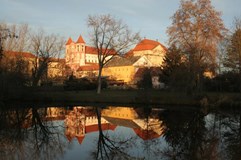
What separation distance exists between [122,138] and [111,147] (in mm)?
2301

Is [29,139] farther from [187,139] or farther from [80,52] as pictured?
[80,52]

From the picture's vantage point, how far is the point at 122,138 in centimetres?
1617

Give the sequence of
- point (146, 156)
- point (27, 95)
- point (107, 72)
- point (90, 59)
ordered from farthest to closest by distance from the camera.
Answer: point (90, 59) < point (107, 72) < point (27, 95) < point (146, 156)

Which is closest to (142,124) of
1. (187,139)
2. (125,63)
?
(187,139)

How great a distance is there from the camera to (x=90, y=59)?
138 meters

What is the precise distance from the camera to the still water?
39.9ft

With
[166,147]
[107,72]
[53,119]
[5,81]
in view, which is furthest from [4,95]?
[107,72]

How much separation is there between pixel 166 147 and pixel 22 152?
618 cm

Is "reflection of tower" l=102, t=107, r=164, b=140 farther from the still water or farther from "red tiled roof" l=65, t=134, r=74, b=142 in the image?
"red tiled roof" l=65, t=134, r=74, b=142

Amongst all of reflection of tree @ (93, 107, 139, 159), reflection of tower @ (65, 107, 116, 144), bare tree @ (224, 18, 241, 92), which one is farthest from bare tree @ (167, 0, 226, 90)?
reflection of tree @ (93, 107, 139, 159)

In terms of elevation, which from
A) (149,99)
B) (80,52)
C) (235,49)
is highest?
(80,52)

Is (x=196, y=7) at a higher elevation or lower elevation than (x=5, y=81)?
higher

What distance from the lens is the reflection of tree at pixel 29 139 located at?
39.2 ft

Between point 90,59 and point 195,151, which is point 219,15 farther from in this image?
point 90,59
